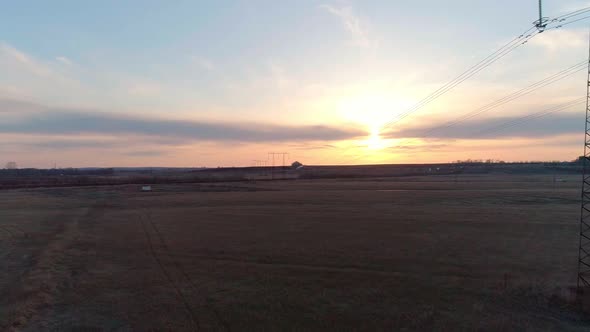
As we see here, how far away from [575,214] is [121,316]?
42815 mm

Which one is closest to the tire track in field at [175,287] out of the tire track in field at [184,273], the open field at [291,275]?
the open field at [291,275]

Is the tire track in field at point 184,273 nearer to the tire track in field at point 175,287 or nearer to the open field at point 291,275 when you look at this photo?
the open field at point 291,275

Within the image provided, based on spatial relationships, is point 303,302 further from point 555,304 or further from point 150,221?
point 150,221

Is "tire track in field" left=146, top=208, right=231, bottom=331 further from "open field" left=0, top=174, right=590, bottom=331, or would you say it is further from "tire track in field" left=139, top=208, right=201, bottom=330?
"tire track in field" left=139, top=208, right=201, bottom=330

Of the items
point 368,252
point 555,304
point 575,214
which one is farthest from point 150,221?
point 575,214

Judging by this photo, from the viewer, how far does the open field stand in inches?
546

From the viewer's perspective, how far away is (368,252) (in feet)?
78.7

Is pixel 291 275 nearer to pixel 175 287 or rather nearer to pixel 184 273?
pixel 184 273

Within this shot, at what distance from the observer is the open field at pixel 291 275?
13867mm

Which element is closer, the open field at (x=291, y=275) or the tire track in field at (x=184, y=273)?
the tire track in field at (x=184, y=273)

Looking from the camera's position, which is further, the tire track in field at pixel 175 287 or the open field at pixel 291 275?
the open field at pixel 291 275

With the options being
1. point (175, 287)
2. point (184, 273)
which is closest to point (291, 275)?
point (184, 273)

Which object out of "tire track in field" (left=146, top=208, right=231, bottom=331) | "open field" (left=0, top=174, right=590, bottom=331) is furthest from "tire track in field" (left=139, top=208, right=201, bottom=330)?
"tire track in field" (left=146, top=208, right=231, bottom=331)

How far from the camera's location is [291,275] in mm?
19094
